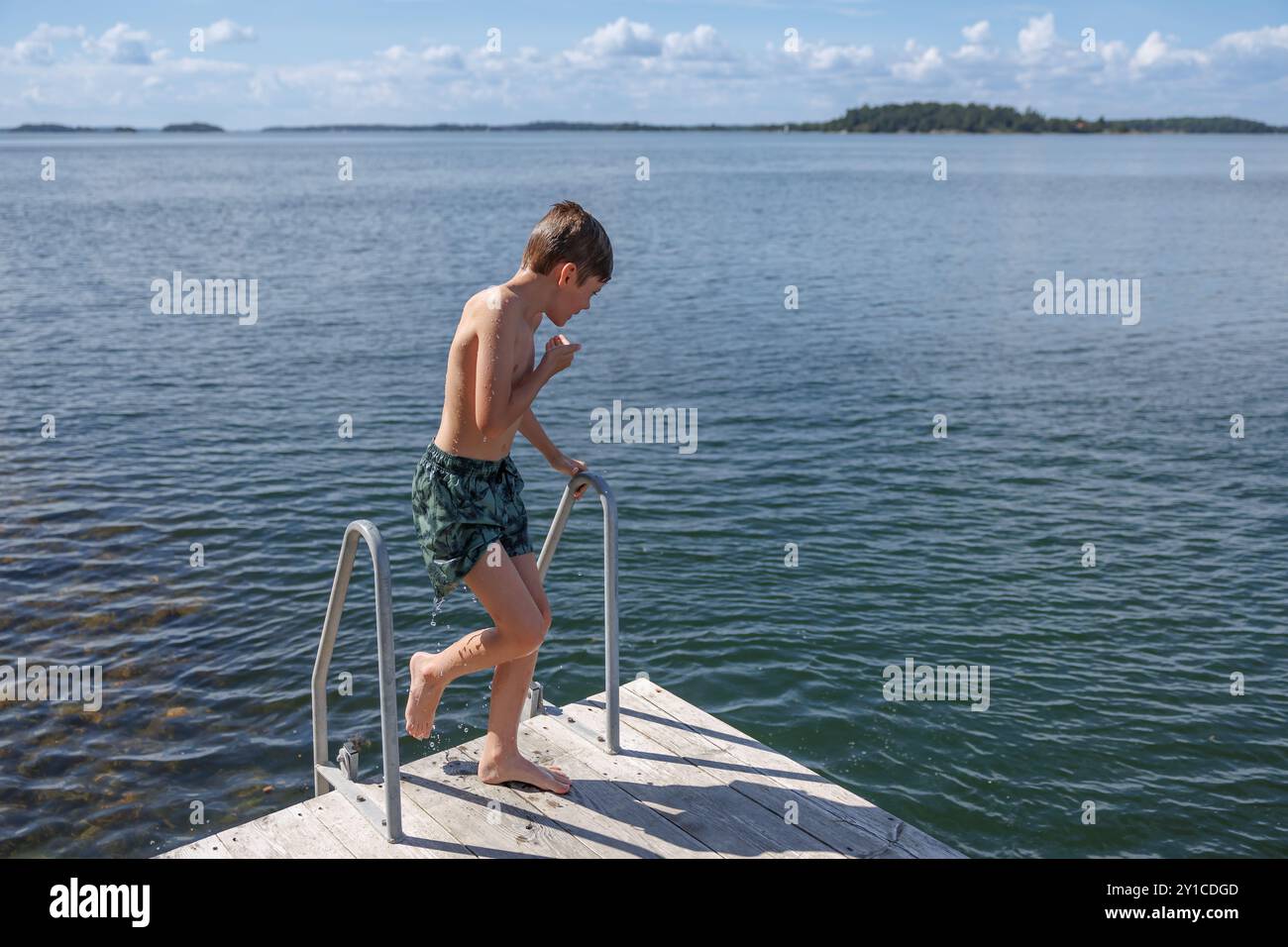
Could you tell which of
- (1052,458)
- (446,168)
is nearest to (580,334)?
(1052,458)

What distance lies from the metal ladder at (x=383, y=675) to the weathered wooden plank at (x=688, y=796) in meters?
0.13

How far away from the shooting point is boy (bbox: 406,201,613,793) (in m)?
4.30

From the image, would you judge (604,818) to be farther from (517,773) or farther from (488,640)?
(488,640)

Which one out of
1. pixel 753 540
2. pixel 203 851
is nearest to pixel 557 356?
pixel 203 851

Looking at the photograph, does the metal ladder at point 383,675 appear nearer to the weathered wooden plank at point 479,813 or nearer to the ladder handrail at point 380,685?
the ladder handrail at point 380,685

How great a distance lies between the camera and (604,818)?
4832 mm

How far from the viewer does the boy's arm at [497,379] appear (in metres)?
4.27

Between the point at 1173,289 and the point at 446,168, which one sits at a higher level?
the point at 446,168

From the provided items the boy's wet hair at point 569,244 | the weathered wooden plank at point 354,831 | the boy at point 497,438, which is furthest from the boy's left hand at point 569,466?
the weathered wooden plank at point 354,831

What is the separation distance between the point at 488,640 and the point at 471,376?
1.07 m

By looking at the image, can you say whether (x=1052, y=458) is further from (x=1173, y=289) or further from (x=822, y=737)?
(x=1173, y=289)
